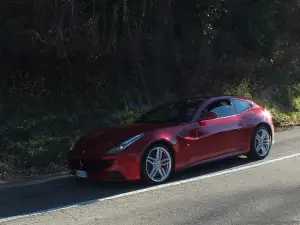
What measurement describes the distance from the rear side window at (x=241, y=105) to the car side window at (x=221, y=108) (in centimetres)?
15

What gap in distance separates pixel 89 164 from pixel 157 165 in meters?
1.06

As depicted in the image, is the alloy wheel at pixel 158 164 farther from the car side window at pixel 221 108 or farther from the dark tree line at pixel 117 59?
the dark tree line at pixel 117 59

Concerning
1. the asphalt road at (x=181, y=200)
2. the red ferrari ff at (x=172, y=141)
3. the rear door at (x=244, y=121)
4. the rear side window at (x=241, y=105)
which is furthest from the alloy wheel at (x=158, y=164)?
the rear side window at (x=241, y=105)

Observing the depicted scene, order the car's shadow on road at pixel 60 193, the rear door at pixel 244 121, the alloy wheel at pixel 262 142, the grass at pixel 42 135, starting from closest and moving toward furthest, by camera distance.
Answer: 1. the car's shadow on road at pixel 60 193
2. the rear door at pixel 244 121
3. the alloy wheel at pixel 262 142
4. the grass at pixel 42 135

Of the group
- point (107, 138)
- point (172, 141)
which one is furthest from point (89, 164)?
point (172, 141)

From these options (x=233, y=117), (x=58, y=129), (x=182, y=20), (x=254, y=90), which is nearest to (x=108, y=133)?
(x=233, y=117)

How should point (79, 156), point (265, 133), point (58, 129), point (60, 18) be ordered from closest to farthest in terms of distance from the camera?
point (79, 156)
point (265, 133)
point (60, 18)
point (58, 129)

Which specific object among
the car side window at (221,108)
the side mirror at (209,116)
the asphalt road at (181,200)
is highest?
the car side window at (221,108)

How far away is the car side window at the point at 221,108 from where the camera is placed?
9346 millimetres

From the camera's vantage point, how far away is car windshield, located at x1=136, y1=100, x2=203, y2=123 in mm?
8969

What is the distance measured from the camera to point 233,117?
959 cm

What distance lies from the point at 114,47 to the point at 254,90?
7.38m

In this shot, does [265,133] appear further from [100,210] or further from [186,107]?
[100,210]

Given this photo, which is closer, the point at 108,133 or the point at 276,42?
the point at 108,133
